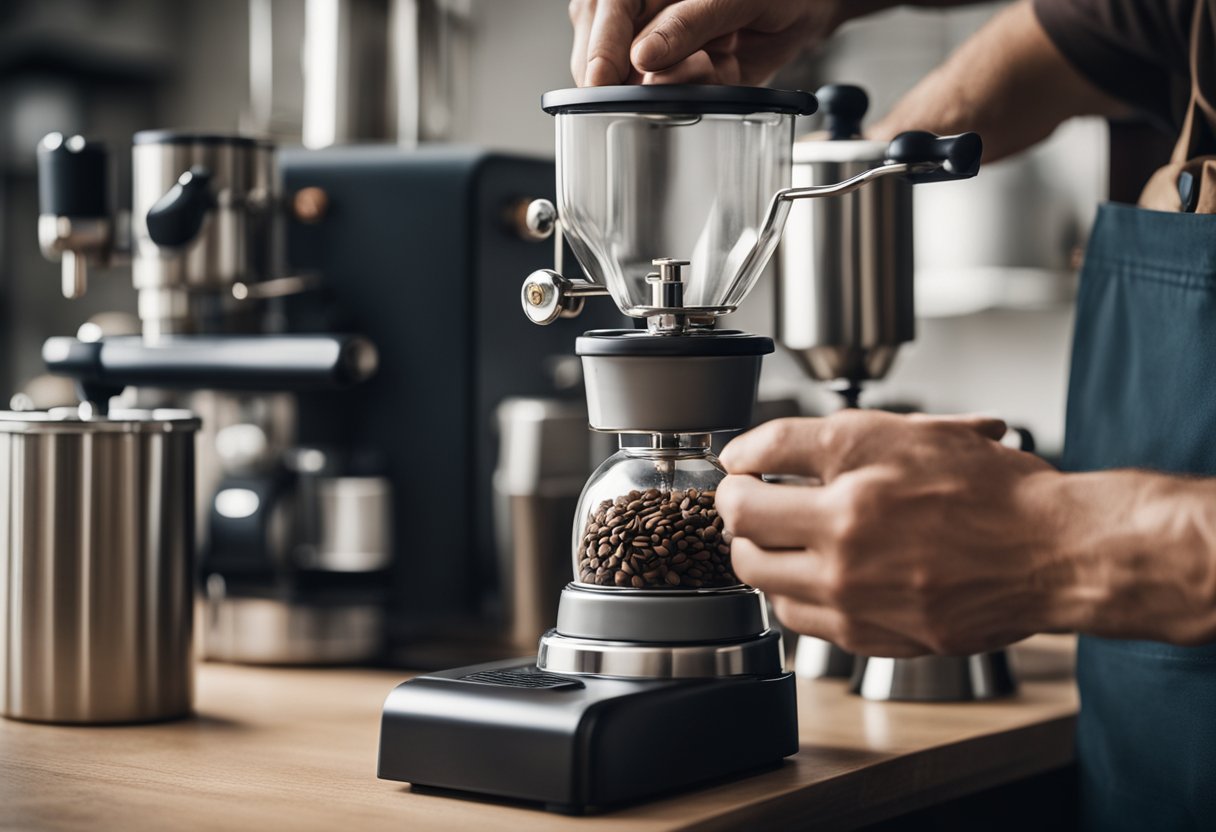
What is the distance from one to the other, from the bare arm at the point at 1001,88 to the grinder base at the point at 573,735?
1.96ft

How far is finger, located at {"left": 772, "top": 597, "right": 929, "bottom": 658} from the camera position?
0.73 m

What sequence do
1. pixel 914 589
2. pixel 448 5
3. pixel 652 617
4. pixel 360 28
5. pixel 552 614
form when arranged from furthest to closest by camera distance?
pixel 448 5 < pixel 360 28 < pixel 552 614 < pixel 652 617 < pixel 914 589

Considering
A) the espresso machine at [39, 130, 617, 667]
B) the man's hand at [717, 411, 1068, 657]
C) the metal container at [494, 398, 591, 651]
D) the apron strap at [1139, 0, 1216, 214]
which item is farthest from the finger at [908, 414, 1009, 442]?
the metal container at [494, 398, 591, 651]

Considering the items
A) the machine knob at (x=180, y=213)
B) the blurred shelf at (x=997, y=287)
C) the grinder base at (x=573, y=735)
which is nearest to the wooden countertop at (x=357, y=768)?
the grinder base at (x=573, y=735)

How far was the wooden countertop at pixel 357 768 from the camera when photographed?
750mm

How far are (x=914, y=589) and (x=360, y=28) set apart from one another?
106 cm

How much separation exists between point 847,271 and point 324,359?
38 centimetres

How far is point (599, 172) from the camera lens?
84 cm

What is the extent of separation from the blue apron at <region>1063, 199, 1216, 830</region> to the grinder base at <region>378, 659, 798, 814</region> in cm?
29

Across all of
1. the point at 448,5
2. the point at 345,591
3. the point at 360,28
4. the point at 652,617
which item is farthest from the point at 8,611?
the point at 448,5

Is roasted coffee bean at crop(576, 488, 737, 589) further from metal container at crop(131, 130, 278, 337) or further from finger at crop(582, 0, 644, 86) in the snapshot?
metal container at crop(131, 130, 278, 337)

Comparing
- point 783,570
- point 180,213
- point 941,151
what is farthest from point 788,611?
point 180,213

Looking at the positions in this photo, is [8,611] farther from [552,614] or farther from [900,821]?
[900,821]

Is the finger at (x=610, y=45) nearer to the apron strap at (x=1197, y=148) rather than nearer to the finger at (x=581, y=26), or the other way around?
the finger at (x=581, y=26)
